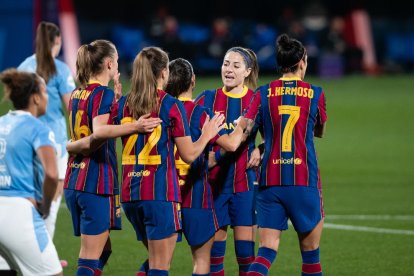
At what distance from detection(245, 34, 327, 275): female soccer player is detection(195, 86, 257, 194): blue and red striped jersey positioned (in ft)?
2.00

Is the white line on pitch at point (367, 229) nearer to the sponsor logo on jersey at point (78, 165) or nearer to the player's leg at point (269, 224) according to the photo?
the player's leg at point (269, 224)

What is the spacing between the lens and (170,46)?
3203cm

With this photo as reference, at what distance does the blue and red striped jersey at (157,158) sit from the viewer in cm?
718

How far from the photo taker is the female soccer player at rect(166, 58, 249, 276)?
7578 mm

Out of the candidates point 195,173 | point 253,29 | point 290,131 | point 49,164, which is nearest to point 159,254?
point 195,173

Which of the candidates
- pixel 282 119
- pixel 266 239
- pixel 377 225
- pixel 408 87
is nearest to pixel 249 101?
pixel 282 119

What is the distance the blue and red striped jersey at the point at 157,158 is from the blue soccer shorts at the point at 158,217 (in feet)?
0.15

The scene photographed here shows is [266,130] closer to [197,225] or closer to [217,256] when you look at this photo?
[197,225]

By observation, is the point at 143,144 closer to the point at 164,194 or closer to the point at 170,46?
the point at 164,194

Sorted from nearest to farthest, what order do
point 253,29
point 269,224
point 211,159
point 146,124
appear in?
point 146,124
point 269,224
point 211,159
point 253,29

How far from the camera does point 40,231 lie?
648 cm

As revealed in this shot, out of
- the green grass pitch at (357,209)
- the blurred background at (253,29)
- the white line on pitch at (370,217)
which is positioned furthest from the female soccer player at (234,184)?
the blurred background at (253,29)

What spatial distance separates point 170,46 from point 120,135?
25.0 m

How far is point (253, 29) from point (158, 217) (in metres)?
28.3
